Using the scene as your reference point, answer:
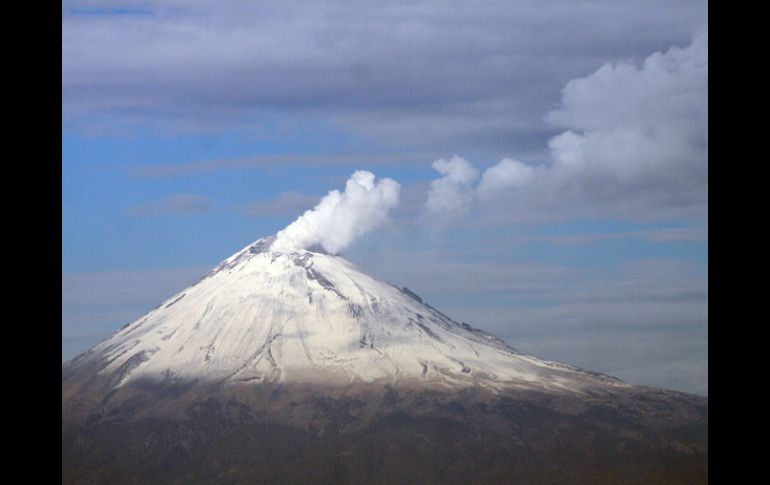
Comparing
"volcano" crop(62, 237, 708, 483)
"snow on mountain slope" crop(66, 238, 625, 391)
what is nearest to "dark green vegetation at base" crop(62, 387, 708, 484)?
"volcano" crop(62, 237, 708, 483)

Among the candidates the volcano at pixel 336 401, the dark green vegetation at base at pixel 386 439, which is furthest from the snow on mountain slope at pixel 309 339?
the dark green vegetation at base at pixel 386 439

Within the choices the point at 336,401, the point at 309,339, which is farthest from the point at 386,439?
the point at 309,339

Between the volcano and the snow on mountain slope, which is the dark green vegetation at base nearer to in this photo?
the volcano

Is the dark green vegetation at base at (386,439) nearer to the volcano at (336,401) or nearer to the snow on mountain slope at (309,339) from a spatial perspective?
→ the volcano at (336,401)

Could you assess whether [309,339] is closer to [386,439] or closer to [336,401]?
[336,401]
